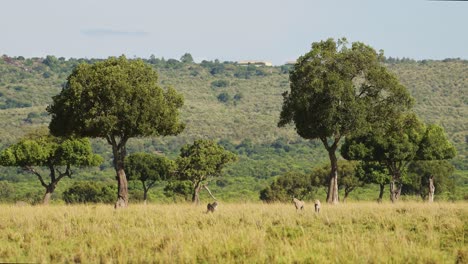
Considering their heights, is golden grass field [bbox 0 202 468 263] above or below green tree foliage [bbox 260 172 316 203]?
above

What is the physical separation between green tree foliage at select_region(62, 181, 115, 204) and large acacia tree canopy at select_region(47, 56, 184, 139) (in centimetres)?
7767

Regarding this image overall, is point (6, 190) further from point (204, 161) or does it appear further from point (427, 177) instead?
point (427, 177)

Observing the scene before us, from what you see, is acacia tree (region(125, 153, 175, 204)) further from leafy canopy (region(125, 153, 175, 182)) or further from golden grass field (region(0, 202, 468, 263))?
golden grass field (region(0, 202, 468, 263))

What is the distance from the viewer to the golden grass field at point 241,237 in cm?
1805

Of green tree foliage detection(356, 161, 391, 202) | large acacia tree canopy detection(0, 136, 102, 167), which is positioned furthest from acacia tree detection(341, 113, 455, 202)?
green tree foliage detection(356, 161, 391, 202)

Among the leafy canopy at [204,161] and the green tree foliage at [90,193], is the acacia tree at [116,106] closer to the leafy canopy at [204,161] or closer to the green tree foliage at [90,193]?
the leafy canopy at [204,161]

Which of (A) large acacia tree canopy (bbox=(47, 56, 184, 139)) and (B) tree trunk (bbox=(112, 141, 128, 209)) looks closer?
(A) large acacia tree canopy (bbox=(47, 56, 184, 139))

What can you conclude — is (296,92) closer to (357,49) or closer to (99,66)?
(357,49)

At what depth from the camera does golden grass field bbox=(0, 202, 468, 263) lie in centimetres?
1805

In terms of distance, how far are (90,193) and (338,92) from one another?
83379 millimetres

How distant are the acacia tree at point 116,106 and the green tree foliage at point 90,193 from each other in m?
77.8

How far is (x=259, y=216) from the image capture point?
27047 millimetres

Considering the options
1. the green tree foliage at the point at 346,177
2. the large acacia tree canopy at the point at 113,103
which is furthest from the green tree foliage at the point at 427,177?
the large acacia tree canopy at the point at 113,103

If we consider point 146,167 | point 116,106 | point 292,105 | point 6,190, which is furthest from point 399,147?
point 6,190
